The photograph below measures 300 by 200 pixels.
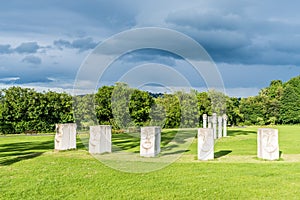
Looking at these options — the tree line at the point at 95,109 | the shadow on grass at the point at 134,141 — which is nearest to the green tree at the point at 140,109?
the tree line at the point at 95,109

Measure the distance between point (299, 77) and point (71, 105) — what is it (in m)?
49.3

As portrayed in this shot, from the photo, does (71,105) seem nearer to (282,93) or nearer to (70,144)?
(70,144)

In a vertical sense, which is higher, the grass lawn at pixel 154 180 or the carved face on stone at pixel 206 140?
the carved face on stone at pixel 206 140

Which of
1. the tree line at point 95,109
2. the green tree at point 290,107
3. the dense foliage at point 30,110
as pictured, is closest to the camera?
the tree line at point 95,109

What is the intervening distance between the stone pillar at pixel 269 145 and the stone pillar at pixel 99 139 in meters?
6.65

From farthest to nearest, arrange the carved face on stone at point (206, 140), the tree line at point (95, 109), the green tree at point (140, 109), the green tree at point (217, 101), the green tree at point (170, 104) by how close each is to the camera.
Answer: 1. the green tree at point (217, 101)
2. the green tree at point (140, 109)
3. the green tree at point (170, 104)
4. the tree line at point (95, 109)
5. the carved face on stone at point (206, 140)

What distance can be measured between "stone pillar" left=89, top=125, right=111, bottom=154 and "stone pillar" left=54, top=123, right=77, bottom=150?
5.80 feet

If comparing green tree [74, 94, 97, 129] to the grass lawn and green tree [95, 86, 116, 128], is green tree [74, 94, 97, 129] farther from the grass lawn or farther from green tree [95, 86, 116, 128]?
the grass lawn

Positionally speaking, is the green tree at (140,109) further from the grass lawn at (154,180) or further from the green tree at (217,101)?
the grass lawn at (154,180)

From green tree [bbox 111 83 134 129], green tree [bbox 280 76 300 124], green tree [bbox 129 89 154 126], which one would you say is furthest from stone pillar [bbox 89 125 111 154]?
green tree [bbox 280 76 300 124]

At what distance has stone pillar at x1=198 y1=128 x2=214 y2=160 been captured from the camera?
44.0 feet

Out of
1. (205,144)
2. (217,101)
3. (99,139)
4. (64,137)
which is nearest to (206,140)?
(205,144)

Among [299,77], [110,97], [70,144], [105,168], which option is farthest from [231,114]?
[105,168]

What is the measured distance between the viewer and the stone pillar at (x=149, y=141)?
14.3 meters
